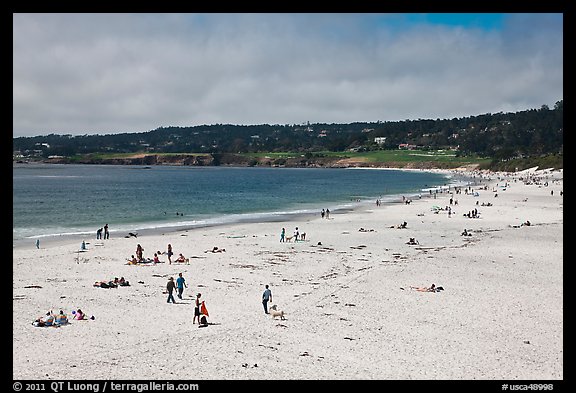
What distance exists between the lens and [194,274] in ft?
73.2

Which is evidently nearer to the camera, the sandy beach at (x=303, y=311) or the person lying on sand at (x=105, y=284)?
the sandy beach at (x=303, y=311)

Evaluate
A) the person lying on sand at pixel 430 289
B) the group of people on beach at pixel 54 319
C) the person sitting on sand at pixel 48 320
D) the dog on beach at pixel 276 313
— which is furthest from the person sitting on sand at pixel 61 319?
the person lying on sand at pixel 430 289

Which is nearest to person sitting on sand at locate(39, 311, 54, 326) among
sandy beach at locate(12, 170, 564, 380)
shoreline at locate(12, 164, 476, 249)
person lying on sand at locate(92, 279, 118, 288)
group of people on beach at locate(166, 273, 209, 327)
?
sandy beach at locate(12, 170, 564, 380)

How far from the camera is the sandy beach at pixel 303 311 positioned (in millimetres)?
11750

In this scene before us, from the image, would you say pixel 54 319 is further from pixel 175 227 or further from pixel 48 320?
pixel 175 227

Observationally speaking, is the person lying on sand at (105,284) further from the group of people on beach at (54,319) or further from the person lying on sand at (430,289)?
the person lying on sand at (430,289)

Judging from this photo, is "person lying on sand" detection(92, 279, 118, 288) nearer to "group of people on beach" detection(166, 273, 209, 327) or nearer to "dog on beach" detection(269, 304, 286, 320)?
"group of people on beach" detection(166, 273, 209, 327)

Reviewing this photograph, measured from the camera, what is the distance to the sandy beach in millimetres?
11750

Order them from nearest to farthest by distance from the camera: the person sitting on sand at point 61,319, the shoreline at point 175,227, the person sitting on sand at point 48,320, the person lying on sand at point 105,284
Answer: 1. the person sitting on sand at point 48,320
2. the person sitting on sand at point 61,319
3. the person lying on sand at point 105,284
4. the shoreline at point 175,227

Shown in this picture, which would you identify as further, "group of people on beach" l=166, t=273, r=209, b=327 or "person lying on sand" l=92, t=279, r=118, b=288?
"person lying on sand" l=92, t=279, r=118, b=288

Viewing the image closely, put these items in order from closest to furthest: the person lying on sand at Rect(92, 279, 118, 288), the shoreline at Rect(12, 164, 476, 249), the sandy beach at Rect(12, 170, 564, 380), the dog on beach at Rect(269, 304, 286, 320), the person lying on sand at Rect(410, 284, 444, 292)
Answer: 1. the sandy beach at Rect(12, 170, 564, 380)
2. the dog on beach at Rect(269, 304, 286, 320)
3. the person lying on sand at Rect(410, 284, 444, 292)
4. the person lying on sand at Rect(92, 279, 118, 288)
5. the shoreline at Rect(12, 164, 476, 249)

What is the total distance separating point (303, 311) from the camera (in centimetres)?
1630

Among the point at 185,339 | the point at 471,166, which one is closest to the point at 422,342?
the point at 185,339
